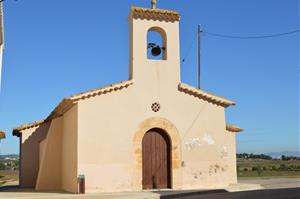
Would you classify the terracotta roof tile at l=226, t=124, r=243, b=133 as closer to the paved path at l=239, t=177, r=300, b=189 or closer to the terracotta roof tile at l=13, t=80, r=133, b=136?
the paved path at l=239, t=177, r=300, b=189

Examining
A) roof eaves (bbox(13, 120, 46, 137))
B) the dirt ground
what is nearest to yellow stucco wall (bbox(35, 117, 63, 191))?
roof eaves (bbox(13, 120, 46, 137))

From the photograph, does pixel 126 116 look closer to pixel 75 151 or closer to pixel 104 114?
pixel 104 114

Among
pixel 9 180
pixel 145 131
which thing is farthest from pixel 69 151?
pixel 9 180

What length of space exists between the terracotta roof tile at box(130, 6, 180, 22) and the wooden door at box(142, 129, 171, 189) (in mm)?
4705

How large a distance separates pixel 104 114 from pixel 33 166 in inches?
287

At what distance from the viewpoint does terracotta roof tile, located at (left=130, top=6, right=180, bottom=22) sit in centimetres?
1869

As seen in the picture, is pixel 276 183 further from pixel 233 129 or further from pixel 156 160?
pixel 156 160

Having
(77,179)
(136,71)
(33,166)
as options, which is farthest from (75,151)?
(33,166)

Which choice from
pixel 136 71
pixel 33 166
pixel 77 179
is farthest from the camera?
pixel 33 166

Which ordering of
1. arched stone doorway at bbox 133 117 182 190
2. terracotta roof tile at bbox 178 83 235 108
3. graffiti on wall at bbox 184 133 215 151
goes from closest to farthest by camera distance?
arched stone doorway at bbox 133 117 182 190 → graffiti on wall at bbox 184 133 215 151 → terracotta roof tile at bbox 178 83 235 108

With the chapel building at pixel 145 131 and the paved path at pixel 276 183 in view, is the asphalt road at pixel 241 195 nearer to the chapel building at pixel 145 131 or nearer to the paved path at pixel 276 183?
the chapel building at pixel 145 131

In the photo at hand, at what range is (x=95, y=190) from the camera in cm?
1705

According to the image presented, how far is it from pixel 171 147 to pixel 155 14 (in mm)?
5567

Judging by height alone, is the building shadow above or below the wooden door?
below
